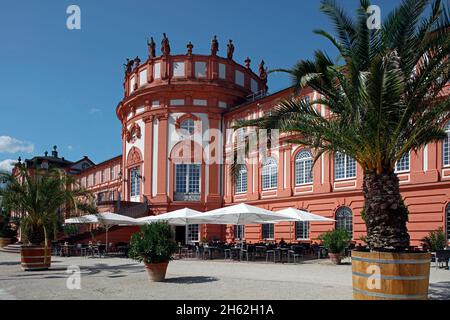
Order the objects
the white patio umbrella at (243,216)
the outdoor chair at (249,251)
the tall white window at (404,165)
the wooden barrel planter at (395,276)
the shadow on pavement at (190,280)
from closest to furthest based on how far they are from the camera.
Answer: the wooden barrel planter at (395,276)
the shadow on pavement at (190,280)
the white patio umbrella at (243,216)
the outdoor chair at (249,251)
the tall white window at (404,165)

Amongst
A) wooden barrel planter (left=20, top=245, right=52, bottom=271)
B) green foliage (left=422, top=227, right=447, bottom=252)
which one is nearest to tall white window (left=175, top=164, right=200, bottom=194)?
wooden barrel planter (left=20, top=245, right=52, bottom=271)

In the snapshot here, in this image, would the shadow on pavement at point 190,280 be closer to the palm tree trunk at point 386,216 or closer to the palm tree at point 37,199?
the palm tree trunk at point 386,216

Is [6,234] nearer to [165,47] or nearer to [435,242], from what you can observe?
[165,47]

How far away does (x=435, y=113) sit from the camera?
363 inches

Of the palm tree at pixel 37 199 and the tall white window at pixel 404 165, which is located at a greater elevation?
the tall white window at pixel 404 165

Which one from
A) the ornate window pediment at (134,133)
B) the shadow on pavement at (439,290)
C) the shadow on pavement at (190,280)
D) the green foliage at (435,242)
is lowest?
the shadow on pavement at (190,280)

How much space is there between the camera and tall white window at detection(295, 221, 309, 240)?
27.3 meters

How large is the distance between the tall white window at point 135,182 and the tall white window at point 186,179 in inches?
134

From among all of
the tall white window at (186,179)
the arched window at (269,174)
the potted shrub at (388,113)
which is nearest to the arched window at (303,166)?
the arched window at (269,174)

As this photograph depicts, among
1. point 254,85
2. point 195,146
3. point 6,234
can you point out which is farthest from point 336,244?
point 6,234

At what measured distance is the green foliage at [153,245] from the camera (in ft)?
A: 43.4

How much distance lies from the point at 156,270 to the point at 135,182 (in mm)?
23880
